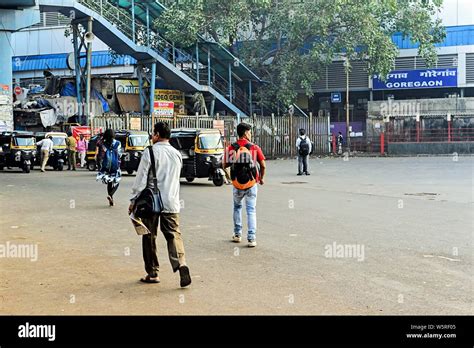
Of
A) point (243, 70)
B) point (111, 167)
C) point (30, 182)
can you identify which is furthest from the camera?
point (243, 70)

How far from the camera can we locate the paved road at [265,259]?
6.54 metres

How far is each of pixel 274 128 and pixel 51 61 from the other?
24.9m

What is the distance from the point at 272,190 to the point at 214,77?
876 inches

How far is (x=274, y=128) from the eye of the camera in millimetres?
37844

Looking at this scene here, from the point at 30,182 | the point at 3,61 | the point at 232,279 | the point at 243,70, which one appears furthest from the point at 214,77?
the point at 232,279

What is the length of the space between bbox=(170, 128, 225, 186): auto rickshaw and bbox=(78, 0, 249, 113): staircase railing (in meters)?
14.2

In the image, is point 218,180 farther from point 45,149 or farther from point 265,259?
point 265,259

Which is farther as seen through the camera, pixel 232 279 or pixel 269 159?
pixel 269 159

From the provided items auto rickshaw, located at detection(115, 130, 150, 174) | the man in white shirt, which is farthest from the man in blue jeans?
the man in white shirt

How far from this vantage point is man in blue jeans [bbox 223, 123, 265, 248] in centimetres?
980

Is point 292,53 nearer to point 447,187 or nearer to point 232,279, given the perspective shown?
point 447,187

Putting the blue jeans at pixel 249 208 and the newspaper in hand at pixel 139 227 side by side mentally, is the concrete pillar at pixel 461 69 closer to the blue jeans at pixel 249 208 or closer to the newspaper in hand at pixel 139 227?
the blue jeans at pixel 249 208

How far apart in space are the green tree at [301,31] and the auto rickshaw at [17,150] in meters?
11.1

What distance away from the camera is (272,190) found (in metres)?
18.5
